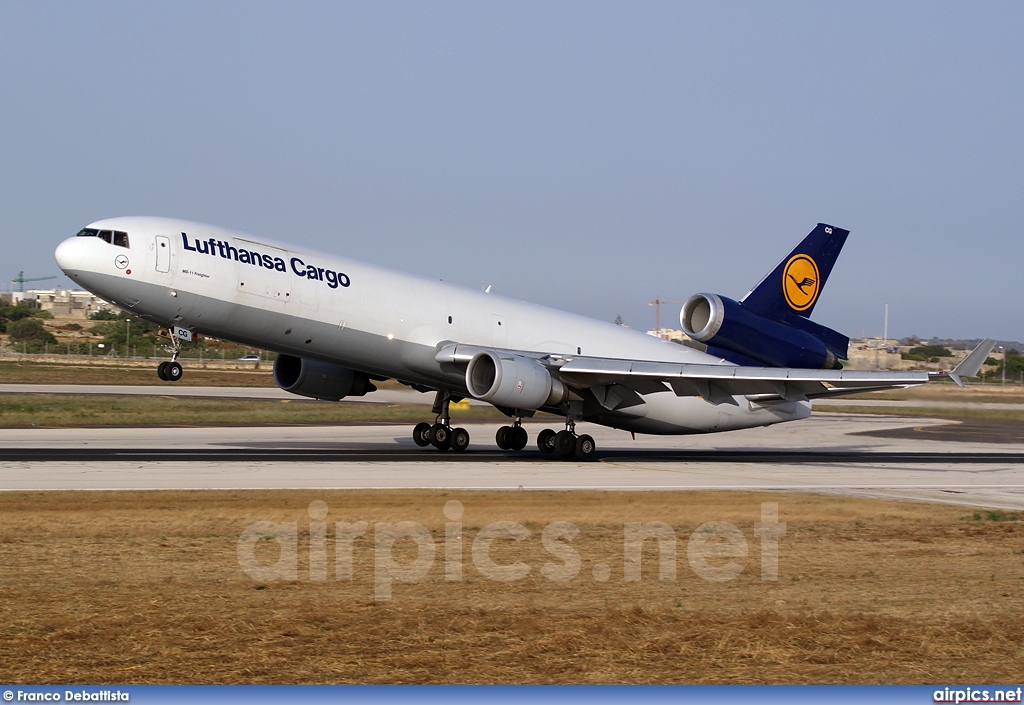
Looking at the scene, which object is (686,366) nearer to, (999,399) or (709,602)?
(709,602)

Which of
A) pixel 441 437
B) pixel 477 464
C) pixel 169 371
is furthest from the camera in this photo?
pixel 441 437

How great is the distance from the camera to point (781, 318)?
32.6 metres

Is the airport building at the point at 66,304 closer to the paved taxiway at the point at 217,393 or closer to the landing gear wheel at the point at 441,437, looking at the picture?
the paved taxiway at the point at 217,393

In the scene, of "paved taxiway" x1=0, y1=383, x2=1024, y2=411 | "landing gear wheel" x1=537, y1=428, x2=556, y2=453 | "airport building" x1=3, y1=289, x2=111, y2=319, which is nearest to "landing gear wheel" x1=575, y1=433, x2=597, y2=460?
"landing gear wheel" x1=537, y1=428, x2=556, y2=453

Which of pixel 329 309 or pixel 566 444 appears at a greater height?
pixel 329 309

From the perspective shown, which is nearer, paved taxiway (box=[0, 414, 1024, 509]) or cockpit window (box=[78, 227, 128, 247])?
paved taxiway (box=[0, 414, 1024, 509])

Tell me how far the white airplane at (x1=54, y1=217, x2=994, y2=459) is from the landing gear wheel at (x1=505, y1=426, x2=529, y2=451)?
0.07m

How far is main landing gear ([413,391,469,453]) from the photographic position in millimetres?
30188

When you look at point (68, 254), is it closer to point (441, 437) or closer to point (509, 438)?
point (441, 437)

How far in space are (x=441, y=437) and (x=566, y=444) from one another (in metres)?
3.68

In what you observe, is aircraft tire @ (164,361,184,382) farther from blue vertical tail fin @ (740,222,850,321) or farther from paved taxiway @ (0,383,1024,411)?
paved taxiway @ (0,383,1024,411)

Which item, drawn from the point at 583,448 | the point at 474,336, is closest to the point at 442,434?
the point at 474,336

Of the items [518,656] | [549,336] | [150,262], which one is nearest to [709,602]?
[518,656]

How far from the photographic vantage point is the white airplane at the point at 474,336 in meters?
24.3
